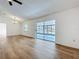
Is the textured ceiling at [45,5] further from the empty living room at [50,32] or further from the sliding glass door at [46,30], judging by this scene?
the sliding glass door at [46,30]

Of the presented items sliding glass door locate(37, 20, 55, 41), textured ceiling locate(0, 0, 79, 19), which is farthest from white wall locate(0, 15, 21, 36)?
textured ceiling locate(0, 0, 79, 19)

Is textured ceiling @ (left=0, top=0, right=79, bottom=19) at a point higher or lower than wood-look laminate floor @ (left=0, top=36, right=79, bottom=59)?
higher

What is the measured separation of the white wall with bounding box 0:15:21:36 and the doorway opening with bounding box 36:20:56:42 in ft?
17.4

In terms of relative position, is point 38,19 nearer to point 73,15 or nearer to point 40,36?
point 40,36

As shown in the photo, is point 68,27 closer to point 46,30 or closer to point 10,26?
point 46,30

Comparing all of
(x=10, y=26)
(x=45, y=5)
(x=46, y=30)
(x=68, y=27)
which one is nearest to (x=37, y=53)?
(x=68, y=27)

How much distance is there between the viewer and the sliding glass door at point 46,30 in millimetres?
7923

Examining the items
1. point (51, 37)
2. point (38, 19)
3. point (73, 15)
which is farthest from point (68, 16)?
point (38, 19)

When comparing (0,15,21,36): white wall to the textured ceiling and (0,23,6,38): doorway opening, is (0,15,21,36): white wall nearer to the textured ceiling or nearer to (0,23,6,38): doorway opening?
(0,23,6,38): doorway opening

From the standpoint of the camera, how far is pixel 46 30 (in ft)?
28.6

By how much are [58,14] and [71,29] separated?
65.5 inches

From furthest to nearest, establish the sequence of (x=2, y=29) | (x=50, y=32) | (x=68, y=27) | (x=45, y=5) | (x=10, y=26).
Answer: (x=10, y=26)
(x=2, y=29)
(x=50, y=32)
(x=68, y=27)
(x=45, y=5)

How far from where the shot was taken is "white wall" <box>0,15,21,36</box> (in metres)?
12.8

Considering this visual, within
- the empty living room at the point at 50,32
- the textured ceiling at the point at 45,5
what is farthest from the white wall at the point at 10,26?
the textured ceiling at the point at 45,5
